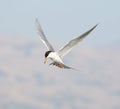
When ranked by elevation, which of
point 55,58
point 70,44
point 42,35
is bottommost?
point 55,58

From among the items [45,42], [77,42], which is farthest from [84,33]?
[45,42]

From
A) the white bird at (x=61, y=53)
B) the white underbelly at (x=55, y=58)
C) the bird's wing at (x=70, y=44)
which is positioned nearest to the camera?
the bird's wing at (x=70, y=44)

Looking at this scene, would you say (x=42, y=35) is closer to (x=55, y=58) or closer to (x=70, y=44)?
(x=70, y=44)

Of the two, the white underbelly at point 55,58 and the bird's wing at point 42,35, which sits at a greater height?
the bird's wing at point 42,35

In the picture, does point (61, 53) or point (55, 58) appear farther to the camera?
point (61, 53)

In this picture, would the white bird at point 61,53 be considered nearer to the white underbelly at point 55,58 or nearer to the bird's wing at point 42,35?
the white underbelly at point 55,58

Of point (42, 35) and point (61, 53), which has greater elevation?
point (42, 35)

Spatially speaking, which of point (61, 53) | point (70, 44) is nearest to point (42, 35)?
point (61, 53)

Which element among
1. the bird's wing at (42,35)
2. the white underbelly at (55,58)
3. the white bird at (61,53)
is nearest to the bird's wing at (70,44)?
the white bird at (61,53)

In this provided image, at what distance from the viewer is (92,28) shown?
26938 mm

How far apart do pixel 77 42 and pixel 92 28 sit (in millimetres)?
1203

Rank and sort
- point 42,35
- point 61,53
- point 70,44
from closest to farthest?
point 70,44 < point 61,53 < point 42,35

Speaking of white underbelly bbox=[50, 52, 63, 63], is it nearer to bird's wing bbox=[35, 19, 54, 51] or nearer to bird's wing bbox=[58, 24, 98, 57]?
bird's wing bbox=[58, 24, 98, 57]

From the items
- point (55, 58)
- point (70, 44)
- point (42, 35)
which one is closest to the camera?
point (55, 58)
